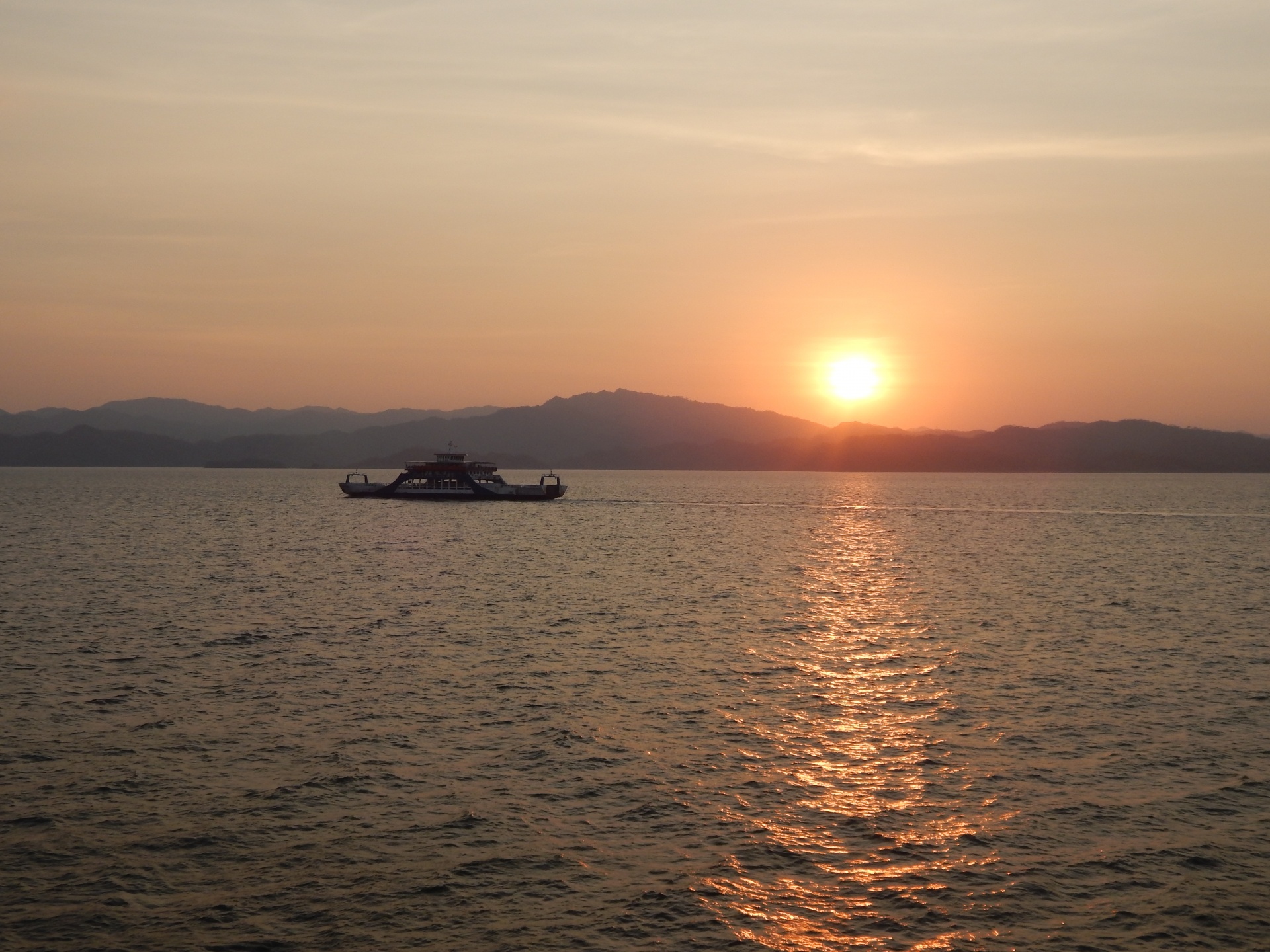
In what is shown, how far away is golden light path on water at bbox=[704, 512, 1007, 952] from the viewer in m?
20.4

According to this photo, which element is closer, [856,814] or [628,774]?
[856,814]

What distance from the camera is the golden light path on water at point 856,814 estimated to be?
2044cm

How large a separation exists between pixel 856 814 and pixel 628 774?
6747 mm

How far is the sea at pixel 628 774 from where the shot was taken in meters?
20.5

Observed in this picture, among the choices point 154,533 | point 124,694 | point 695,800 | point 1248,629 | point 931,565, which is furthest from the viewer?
point 154,533

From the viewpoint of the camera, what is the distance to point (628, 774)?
97.0 ft

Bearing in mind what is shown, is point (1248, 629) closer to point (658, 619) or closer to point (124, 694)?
point (658, 619)

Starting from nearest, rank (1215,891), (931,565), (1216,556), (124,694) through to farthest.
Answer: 1. (1215,891)
2. (124,694)
3. (931,565)
4. (1216,556)

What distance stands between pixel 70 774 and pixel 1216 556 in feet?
368

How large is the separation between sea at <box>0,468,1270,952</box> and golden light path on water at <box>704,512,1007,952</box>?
4.9 inches

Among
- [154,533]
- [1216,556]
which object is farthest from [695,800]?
[154,533]

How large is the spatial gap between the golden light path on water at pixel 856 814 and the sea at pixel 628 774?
0.12 m

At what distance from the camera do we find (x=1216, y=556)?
10838 cm

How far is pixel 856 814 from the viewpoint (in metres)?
26.5
